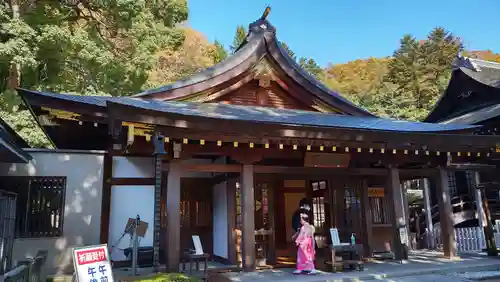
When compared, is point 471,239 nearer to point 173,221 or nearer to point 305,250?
point 305,250

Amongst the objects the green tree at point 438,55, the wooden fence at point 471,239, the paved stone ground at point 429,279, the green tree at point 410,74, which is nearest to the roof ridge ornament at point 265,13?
the paved stone ground at point 429,279

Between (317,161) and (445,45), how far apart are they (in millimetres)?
31514

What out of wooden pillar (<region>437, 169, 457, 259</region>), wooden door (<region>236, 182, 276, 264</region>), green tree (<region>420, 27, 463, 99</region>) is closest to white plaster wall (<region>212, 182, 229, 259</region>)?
wooden door (<region>236, 182, 276, 264</region>)

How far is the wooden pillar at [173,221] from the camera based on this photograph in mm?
7277

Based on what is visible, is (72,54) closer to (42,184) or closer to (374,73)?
(42,184)

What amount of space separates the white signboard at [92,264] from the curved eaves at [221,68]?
5.51 metres

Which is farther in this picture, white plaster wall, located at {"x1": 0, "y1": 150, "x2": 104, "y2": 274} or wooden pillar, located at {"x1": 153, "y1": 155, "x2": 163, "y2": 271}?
white plaster wall, located at {"x1": 0, "y1": 150, "x2": 104, "y2": 274}

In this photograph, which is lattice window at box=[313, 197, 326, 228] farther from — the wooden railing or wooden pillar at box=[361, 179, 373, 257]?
the wooden railing

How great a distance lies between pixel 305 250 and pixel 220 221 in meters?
3.03

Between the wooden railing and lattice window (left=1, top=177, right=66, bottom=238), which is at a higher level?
lattice window (left=1, top=177, right=66, bottom=238)

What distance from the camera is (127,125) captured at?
6.66 metres

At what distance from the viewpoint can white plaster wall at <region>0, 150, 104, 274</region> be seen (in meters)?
7.82

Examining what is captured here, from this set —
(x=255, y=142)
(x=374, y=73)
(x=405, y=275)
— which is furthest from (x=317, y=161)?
(x=374, y=73)

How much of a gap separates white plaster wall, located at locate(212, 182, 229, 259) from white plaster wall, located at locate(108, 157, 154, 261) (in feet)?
6.62
